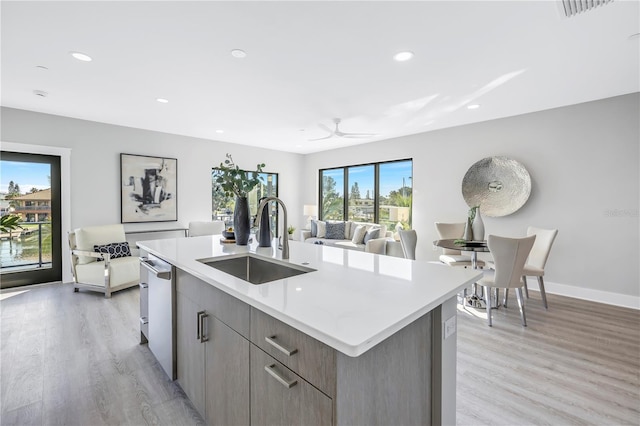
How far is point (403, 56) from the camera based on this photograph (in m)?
2.60

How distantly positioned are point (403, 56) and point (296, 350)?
2.61 m

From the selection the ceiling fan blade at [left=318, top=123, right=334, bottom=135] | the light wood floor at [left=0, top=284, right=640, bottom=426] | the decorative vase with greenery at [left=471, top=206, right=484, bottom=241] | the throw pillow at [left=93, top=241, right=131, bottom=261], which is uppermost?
the ceiling fan blade at [left=318, top=123, right=334, bottom=135]

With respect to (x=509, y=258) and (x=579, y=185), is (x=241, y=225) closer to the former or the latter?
(x=509, y=258)

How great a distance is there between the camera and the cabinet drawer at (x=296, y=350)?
0.86 meters

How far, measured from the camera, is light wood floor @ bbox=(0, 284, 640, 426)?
1.76m

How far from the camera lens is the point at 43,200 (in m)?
4.38

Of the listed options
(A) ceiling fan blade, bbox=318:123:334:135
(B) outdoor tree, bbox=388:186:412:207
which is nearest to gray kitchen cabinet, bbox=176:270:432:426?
(A) ceiling fan blade, bbox=318:123:334:135

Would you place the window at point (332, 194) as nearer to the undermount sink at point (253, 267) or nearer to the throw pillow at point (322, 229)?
the throw pillow at point (322, 229)

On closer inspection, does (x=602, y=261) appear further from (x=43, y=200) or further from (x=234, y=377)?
(x=43, y=200)

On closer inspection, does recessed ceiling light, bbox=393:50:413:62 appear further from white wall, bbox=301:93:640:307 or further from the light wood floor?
white wall, bbox=301:93:640:307

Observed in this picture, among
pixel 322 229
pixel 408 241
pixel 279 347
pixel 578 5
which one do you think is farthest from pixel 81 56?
pixel 322 229

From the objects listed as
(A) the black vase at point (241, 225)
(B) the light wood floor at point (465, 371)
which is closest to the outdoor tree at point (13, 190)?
(B) the light wood floor at point (465, 371)

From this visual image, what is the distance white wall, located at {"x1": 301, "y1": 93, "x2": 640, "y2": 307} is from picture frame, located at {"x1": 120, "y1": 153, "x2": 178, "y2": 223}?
204 inches

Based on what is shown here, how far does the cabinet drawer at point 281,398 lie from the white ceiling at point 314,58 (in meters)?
2.15
